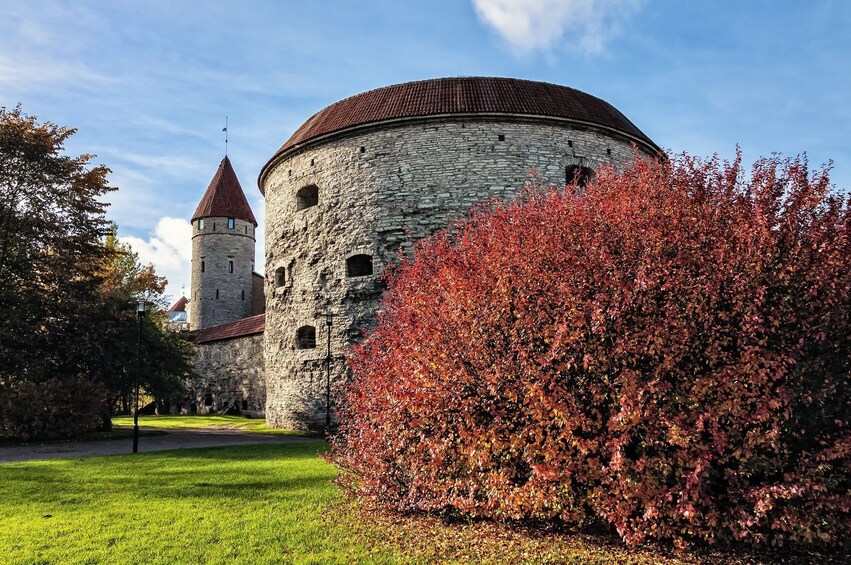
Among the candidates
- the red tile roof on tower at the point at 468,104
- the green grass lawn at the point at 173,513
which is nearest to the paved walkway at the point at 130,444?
the green grass lawn at the point at 173,513

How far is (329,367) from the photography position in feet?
54.2

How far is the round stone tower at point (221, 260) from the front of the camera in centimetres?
3897

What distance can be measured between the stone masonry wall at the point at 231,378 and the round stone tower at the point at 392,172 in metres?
8.13

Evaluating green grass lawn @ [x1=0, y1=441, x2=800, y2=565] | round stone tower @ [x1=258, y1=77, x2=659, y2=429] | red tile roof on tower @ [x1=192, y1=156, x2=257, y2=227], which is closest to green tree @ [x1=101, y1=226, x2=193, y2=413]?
round stone tower @ [x1=258, y1=77, x2=659, y2=429]

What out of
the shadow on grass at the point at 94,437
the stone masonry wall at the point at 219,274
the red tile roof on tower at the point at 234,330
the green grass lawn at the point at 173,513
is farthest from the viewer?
the stone masonry wall at the point at 219,274

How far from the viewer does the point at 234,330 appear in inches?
1099

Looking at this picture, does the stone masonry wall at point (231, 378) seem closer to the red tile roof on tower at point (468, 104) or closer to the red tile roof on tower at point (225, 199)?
the red tile roof on tower at point (468, 104)

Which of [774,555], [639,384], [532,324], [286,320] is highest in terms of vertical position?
[286,320]

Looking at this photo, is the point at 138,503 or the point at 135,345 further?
the point at 135,345

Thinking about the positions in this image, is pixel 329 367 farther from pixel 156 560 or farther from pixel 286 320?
pixel 156 560

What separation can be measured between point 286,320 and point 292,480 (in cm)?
1022

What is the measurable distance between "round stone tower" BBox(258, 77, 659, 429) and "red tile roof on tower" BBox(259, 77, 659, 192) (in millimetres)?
41

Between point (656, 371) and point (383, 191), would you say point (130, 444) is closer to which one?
point (383, 191)

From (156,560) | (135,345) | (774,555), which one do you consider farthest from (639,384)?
(135,345)
